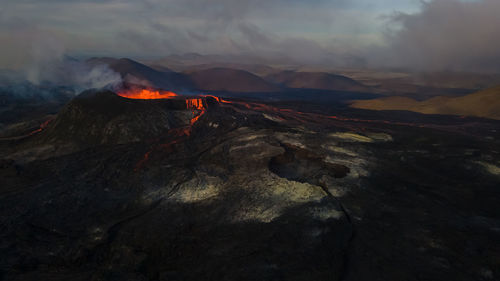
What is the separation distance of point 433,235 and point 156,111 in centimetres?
2981

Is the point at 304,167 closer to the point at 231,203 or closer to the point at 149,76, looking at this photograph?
the point at 231,203

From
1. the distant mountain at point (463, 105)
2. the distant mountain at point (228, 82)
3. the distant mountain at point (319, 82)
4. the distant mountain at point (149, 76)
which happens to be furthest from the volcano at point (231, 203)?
the distant mountain at point (319, 82)

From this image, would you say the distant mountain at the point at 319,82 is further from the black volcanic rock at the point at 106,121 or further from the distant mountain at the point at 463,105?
the black volcanic rock at the point at 106,121

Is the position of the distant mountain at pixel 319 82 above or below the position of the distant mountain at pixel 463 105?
above

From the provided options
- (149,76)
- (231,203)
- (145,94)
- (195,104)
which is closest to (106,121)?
(195,104)

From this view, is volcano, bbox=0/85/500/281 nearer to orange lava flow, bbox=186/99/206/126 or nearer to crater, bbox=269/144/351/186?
crater, bbox=269/144/351/186

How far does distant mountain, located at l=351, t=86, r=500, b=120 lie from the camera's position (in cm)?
6450

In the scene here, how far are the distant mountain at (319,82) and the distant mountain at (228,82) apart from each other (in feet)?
84.6

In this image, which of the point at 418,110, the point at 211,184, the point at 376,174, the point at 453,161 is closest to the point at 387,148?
the point at 453,161

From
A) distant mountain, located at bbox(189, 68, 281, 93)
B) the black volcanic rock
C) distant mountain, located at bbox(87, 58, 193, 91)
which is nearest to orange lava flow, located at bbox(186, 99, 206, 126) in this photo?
the black volcanic rock

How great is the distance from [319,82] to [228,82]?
52996mm

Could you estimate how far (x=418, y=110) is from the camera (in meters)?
72.9

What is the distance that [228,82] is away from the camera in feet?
468

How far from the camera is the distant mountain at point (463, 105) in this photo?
64500 millimetres
